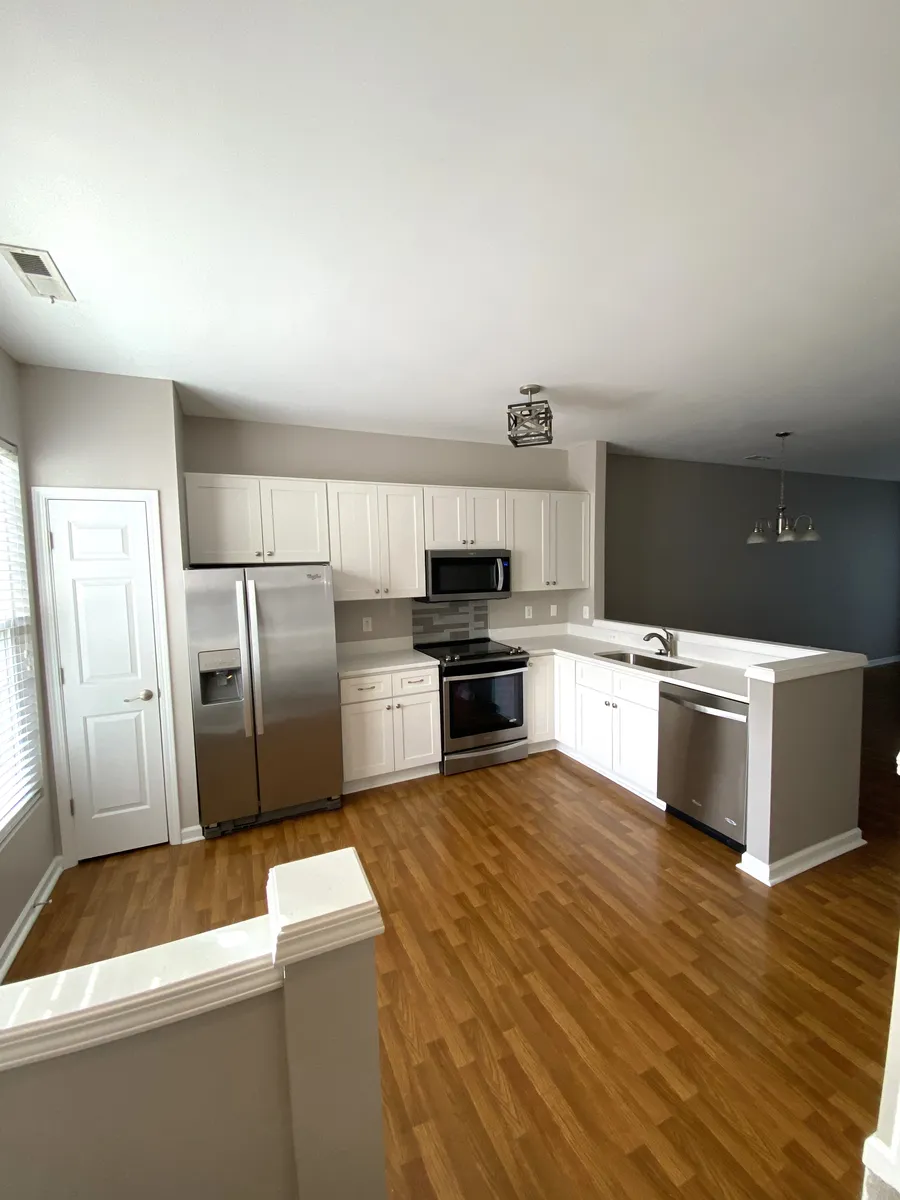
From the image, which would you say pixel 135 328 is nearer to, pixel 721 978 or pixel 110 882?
pixel 110 882

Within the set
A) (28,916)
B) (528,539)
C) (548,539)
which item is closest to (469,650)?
(528,539)

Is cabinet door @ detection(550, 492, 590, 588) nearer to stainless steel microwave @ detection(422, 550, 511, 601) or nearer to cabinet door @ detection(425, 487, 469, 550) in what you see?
stainless steel microwave @ detection(422, 550, 511, 601)

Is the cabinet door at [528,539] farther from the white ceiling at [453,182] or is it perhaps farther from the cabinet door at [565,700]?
the white ceiling at [453,182]

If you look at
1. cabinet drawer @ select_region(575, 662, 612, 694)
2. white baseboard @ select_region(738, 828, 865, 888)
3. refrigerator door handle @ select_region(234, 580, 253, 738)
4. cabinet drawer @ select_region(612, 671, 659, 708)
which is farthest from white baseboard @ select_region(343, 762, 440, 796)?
white baseboard @ select_region(738, 828, 865, 888)

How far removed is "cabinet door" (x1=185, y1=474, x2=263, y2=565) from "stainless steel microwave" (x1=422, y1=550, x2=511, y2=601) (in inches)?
49.7

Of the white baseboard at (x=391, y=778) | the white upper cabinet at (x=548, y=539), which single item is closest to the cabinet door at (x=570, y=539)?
the white upper cabinet at (x=548, y=539)

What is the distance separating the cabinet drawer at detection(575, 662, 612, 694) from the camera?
3.52 meters

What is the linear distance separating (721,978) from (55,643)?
3493 mm

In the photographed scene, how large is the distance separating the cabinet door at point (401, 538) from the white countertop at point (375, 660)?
0.50m

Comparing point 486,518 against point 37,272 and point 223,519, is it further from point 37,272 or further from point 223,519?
point 37,272

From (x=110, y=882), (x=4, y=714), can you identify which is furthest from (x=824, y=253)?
(x=110, y=882)

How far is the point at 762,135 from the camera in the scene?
46.9 inches

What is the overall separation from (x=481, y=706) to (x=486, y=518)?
1.52 metres

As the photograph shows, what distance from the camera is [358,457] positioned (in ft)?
12.7
